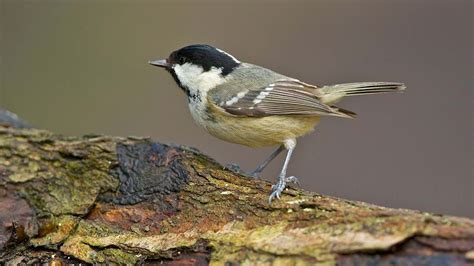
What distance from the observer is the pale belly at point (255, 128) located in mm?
3775

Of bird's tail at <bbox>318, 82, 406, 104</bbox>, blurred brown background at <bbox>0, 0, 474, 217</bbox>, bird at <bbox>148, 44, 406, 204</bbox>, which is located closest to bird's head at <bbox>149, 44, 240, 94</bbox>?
bird at <bbox>148, 44, 406, 204</bbox>

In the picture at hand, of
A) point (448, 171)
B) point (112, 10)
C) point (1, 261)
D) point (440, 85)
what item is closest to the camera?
point (1, 261)

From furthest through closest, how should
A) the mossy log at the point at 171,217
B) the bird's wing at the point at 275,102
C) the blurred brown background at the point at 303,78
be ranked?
the blurred brown background at the point at 303,78, the bird's wing at the point at 275,102, the mossy log at the point at 171,217

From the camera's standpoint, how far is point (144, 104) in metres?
7.98

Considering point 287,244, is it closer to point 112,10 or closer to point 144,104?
point 144,104

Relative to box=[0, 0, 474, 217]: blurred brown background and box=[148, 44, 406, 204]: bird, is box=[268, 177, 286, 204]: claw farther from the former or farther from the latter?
box=[0, 0, 474, 217]: blurred brown background

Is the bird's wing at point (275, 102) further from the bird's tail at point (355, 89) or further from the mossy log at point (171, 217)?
the mossy log at point (171, 217)

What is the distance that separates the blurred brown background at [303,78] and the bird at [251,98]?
2058mm

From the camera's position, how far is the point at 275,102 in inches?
150

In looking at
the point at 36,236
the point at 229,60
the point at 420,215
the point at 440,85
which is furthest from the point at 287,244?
the point at 440,85

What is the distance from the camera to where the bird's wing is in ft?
12.3

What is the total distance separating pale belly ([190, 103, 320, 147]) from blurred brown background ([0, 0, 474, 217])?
2184 millimetres

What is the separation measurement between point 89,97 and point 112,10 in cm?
172

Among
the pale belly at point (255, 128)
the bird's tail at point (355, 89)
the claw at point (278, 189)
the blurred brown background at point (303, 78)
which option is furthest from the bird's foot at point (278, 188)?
the blurred brown background at point (303, 78)
